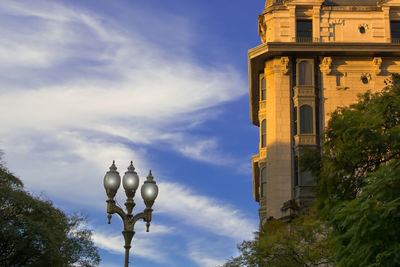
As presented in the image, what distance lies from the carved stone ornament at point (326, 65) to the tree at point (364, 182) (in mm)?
29518

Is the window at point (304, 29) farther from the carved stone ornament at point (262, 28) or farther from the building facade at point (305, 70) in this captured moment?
the carved stone ornament at point (262, 28)

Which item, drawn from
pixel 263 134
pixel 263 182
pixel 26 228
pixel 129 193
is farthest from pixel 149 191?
pixel 263 134

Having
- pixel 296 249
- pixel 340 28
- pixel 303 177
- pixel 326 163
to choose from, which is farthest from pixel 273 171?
pixel 326 163

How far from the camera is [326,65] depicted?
56688mm

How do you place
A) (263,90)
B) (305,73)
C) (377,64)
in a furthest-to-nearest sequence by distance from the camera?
1. (263,90)
2. (377,64)
3. (305,73)

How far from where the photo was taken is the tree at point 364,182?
59.9 ft

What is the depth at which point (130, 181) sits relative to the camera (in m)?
19.6

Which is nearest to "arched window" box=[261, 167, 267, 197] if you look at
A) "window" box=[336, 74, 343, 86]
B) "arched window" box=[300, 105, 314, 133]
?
"arched window" box=[300, 105, 314, 133]

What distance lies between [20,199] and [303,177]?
2329 cm

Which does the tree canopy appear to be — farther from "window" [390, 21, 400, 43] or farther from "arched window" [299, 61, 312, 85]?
"window" [390, 21, 400, 43]

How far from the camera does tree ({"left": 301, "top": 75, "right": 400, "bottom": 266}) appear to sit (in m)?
18.3

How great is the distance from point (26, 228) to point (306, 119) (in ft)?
84.0

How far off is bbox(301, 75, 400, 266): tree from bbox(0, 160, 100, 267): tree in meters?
24.1

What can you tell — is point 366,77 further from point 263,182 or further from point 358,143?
point 358,143
